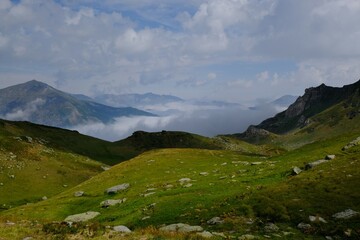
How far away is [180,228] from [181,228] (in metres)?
0.08

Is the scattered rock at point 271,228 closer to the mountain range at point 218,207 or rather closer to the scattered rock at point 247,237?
the mountain range at point 218,207

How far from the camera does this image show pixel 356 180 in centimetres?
3681

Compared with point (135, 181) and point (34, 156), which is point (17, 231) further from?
point (34, 156)

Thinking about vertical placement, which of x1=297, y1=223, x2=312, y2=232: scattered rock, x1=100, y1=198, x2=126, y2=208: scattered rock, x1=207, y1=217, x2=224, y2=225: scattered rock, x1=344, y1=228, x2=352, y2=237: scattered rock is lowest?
x1=344, y1=228, x2=352, y2=237: scattered rock

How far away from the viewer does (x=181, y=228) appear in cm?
3022

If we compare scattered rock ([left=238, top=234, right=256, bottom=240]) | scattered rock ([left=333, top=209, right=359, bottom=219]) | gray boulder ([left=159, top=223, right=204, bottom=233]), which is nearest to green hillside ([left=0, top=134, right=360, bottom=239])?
scattered rock ([left=333, top=209, right=359, bottom=219])

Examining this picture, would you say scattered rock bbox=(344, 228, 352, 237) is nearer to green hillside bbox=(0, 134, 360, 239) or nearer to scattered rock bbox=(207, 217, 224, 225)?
green hillside bbox=(0, 134, 360, 239)

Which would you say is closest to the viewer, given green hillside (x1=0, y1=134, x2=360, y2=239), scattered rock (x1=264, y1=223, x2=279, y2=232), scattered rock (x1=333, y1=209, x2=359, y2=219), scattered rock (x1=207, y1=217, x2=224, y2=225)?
scattered rock (x1=264, y1=223, x2=279, y2=232)

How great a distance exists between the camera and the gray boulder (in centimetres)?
2895

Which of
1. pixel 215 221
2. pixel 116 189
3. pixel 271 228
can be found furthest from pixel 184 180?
pixel 271 228

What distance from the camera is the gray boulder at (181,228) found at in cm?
2895

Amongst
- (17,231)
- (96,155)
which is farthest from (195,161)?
(96,155)

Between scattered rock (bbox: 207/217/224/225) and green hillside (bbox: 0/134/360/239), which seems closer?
green hillside (bbox: 0/134/360/239)

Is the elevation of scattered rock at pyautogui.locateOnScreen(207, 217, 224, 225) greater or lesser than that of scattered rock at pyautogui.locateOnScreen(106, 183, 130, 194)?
lesser
